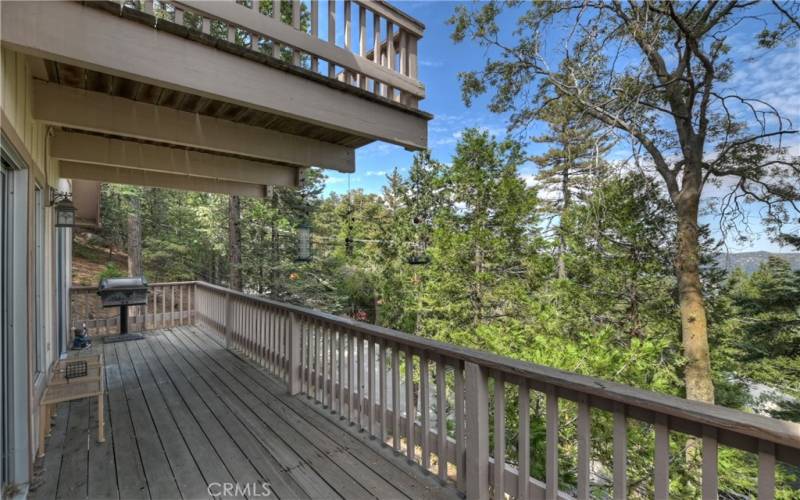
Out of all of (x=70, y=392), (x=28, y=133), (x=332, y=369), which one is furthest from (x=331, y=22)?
(x=70, y=392)

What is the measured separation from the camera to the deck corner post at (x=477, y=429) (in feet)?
6.47

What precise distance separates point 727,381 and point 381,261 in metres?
13.2

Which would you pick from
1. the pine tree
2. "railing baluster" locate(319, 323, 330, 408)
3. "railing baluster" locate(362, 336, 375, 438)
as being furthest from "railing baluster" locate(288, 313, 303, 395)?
the pine tree

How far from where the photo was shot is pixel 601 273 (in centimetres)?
985

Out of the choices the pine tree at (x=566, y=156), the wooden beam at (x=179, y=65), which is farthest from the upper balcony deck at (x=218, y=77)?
the pine tree at (x=566, y=156)

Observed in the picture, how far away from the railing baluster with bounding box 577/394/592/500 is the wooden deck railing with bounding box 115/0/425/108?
2508 millimetres

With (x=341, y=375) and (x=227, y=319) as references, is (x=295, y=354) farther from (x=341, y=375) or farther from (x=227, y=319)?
(x=227, y=319)

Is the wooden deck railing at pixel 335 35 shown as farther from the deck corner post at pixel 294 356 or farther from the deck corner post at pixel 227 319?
the deck corner post at pixel 227 319

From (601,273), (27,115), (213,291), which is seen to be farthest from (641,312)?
(27,115)

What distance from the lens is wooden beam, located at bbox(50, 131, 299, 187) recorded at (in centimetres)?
370

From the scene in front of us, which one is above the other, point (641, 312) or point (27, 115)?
point (27, 115)

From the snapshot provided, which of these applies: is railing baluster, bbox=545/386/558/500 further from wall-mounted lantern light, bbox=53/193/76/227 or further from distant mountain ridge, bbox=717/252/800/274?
distant mountain ridge, bbox=717/252/800/274

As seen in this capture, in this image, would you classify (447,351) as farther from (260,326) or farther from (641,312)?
(641,312)

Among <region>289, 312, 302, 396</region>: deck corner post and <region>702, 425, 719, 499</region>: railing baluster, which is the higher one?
<region>702, 425, 719, 499</region>: railing baluster
